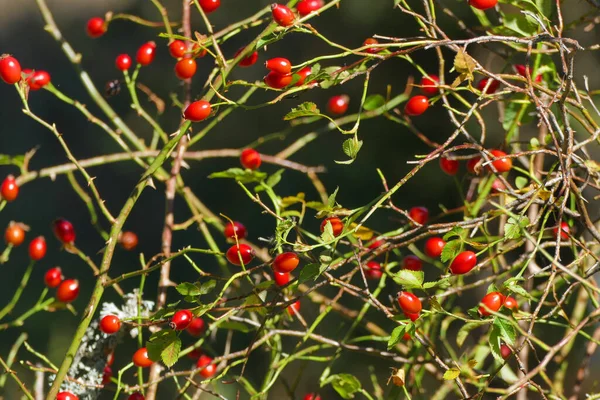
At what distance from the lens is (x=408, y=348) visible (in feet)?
2.89

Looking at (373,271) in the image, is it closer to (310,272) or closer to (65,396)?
(310,272)

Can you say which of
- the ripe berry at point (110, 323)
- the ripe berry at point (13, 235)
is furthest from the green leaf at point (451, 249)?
the ripe berry at point (13, 235)

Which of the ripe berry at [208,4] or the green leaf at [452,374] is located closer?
the green leaf at [452,374]

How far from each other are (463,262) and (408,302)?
0.21ft

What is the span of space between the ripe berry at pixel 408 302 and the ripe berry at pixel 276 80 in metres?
0.22

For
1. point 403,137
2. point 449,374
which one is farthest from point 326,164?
point 449,374

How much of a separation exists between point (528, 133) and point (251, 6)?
3.95 feet

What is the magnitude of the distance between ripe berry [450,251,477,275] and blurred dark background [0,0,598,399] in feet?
2.00

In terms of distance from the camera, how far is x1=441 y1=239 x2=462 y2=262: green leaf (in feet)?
2.14

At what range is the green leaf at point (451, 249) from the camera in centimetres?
65

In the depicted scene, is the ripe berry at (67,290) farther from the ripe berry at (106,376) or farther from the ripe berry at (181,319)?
the ripe berry at (181,319)

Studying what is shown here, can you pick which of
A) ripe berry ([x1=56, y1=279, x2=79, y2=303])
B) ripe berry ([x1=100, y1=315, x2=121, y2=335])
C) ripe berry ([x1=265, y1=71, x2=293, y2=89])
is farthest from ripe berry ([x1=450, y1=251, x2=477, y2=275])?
ripe berry ([x1=56, y1=279, x2=79, y2=303])

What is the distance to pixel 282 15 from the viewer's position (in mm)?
663

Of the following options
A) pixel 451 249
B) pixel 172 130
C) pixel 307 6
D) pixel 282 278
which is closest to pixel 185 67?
pixel 307 6
